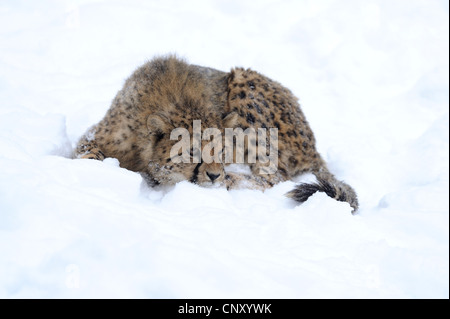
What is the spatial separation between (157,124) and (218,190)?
86cm

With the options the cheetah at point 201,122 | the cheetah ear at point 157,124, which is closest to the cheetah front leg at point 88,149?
the cheetah at point 201,122

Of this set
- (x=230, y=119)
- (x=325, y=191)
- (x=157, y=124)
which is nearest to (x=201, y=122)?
(x=157, y=124)

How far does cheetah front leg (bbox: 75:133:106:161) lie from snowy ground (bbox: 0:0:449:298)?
0.54 feet

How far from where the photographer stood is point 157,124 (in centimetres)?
454

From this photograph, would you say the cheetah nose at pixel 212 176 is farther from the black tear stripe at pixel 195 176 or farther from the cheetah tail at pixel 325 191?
the cheetah tail at pixel 325 191

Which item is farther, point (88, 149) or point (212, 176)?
point (88, 149)

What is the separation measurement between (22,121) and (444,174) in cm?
519

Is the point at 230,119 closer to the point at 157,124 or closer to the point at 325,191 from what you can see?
the point at 157,124

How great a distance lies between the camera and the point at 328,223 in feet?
12.7

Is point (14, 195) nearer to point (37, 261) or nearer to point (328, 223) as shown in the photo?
point (37, 261)

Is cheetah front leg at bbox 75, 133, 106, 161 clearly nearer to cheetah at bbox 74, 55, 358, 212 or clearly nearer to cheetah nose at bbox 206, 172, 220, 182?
cheetah at bbox 74, 55, 358, 212

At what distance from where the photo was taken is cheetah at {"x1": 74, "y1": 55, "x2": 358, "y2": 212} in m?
4.52

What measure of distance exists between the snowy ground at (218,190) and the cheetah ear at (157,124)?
0.51 m
